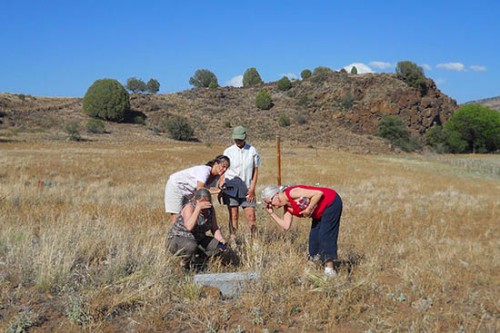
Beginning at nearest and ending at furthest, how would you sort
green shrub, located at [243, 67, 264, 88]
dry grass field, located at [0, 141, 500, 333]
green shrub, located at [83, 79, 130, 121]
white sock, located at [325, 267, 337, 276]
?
dry grass field, located at [0, 141, 500, 333], white sock, located at [325, 267, 337, 276], green shrub, located at [83, 79, 130, 121], green shrub, located at [243, 67, 264, 88]

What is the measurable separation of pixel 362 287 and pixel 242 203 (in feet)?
7.36

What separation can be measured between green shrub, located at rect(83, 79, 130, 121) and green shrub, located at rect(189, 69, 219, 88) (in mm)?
33593

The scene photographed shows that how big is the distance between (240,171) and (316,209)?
1.82m

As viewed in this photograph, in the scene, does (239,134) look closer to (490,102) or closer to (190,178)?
(190,178)

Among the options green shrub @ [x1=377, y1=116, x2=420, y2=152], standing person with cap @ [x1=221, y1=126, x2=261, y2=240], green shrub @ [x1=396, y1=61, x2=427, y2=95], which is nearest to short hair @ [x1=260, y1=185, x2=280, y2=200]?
standing person with cap @ [x1=221, y1=126, x2=261, y2=240]

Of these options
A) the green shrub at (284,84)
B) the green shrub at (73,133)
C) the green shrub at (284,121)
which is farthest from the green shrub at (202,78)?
the green shrub at (73,133)

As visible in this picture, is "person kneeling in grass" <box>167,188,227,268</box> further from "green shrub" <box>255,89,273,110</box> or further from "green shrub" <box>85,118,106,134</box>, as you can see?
"green shrub" <box>255,89,273,110</box>

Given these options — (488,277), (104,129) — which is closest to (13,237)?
(488,277)

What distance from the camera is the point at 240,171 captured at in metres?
6.73

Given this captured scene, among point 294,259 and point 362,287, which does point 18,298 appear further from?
point 362,287

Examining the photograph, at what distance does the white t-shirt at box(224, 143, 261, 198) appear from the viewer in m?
6.68

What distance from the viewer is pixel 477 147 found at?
220ft

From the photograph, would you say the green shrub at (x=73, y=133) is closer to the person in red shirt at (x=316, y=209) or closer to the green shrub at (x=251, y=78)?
the person in red shirt at (x=316, y=209)

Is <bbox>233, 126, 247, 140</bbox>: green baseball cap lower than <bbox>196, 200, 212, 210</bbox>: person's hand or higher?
higher
